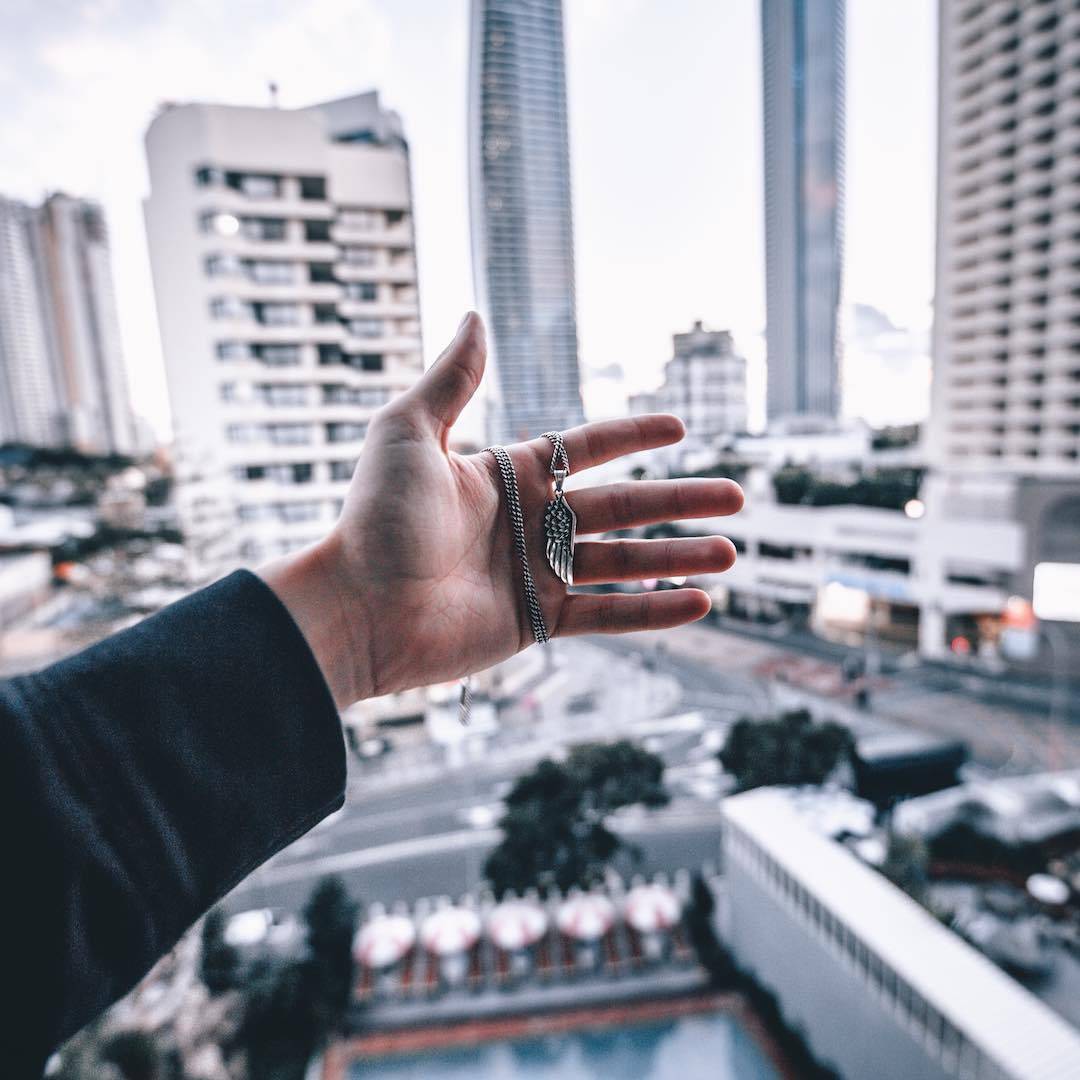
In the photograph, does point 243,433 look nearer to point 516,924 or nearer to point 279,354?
point 279,354

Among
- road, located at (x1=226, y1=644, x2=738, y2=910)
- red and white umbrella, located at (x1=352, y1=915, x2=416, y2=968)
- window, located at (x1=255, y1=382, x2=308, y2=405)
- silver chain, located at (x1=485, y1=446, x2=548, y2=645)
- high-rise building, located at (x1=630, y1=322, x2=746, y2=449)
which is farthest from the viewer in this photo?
road, located at (x1=226, y1=644, x2=738, y2=910)

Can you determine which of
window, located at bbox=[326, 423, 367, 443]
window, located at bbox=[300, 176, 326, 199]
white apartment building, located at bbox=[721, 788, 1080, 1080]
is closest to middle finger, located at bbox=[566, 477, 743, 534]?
white apartment building, located at bbox=[721, 788, 1080, 1080]

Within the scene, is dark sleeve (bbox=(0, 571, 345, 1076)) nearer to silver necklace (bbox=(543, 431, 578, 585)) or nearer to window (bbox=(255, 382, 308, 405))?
silver necklace (bbox=(543, 431, 578, 585))

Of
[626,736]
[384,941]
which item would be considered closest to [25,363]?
[384,941]

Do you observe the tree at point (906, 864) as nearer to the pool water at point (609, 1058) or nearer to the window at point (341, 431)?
the pool water at point (609, 1058)

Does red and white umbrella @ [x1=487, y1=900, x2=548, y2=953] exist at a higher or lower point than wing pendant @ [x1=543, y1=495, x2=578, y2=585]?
lower

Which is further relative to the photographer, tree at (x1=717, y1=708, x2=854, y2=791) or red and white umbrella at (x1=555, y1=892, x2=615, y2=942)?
tree at (x1=717, y1=708, x2=854, y2=791)
